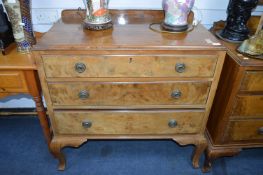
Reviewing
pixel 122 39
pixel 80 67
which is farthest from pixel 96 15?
pixel 80 67

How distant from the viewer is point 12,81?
1290mm

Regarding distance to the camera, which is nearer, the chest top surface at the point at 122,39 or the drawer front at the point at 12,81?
the chest top surface at the point at 122,39

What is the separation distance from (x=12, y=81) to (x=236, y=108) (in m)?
1.40

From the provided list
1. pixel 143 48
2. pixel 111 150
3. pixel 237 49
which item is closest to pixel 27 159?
pixel 111 150

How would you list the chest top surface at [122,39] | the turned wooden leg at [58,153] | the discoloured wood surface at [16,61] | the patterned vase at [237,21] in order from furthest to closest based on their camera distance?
the turned wooden leg at [58,153] → the patterned vase at [237,21] → the discoloured wood surface at [16,61] → the chest top surface at [122,39]

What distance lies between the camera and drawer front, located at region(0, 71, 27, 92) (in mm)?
1264

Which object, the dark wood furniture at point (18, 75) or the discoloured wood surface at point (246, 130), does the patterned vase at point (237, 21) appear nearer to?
the discoloured wood surface at point (246, 130)

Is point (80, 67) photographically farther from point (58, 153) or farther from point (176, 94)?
point (58, 153)

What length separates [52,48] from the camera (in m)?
1.09

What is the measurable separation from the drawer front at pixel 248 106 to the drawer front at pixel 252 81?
2.5 inches

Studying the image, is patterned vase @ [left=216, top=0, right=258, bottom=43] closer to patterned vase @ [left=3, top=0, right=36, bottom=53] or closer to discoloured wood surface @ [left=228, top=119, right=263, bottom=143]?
discoloured wood surface @ [left=228, top=119, right=263, bottom=143]

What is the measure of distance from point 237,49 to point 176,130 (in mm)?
644

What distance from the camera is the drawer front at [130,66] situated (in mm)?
1135

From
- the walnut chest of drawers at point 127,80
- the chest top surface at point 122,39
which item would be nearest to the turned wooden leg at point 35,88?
the walnut chest of drawers at point 127,80
